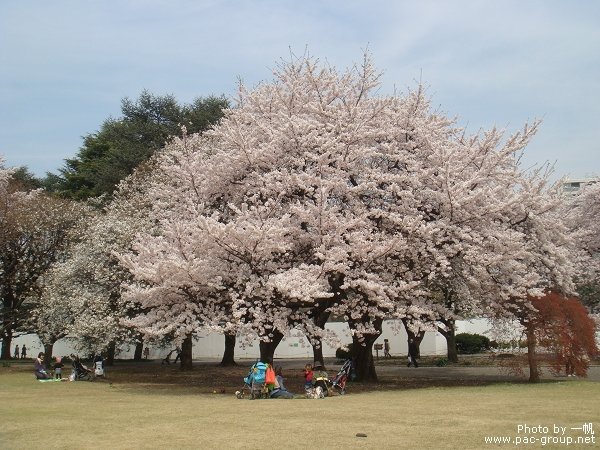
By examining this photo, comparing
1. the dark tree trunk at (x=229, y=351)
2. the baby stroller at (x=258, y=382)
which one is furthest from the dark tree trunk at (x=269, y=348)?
the dark tree trunk at (x=229, y=351)

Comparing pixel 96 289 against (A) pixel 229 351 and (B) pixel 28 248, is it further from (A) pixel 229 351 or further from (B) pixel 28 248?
(A) pixel 229 351

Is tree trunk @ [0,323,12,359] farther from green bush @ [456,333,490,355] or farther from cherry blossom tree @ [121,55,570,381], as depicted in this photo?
green bush @ [456,333,490,355]

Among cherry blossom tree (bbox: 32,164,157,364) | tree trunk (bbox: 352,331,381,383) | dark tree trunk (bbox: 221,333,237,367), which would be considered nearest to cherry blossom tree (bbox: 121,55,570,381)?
tree trunk (bbox: 352,331,381,383)

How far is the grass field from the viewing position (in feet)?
35.6

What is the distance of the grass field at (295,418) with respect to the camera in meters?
10.8

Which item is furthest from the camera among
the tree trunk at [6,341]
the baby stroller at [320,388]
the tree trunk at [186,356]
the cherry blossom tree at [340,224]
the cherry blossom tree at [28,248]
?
the tree trunk at [6,341]

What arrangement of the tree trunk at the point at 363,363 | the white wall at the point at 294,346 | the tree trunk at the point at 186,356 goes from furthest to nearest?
1. the white wall at the point at 294,346
2. the tree trunk at the point at 186,356
3. the tree trunk at the point at 363,363

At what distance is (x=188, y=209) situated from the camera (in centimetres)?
2391

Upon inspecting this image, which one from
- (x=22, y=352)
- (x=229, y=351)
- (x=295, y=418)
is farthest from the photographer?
(x=22, y=352)

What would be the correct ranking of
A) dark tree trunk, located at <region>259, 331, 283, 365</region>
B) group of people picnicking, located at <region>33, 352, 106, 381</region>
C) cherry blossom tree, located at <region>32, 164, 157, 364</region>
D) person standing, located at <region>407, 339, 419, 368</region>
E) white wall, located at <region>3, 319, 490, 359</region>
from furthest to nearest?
white wall, located at <region>3, 319, 490, 359</region> < person standing, located at <region>407, 339, 419, 368</region> < cherry blossom tree, located at <region>32, 164, 157, 364</region> < group of people picnicking, located at <region>33, 352, 106, 381</region> < dark tree trunk, located at <region>259, 331, 283, 365</region>

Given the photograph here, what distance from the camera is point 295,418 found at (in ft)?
45.2

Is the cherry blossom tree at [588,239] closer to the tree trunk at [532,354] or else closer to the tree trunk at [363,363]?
the tree trunk at [532,354]

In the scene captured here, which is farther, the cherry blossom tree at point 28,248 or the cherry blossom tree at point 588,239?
the cherry blossom tree at point 28,248

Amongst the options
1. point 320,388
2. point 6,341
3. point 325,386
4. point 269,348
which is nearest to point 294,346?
point 6,341
